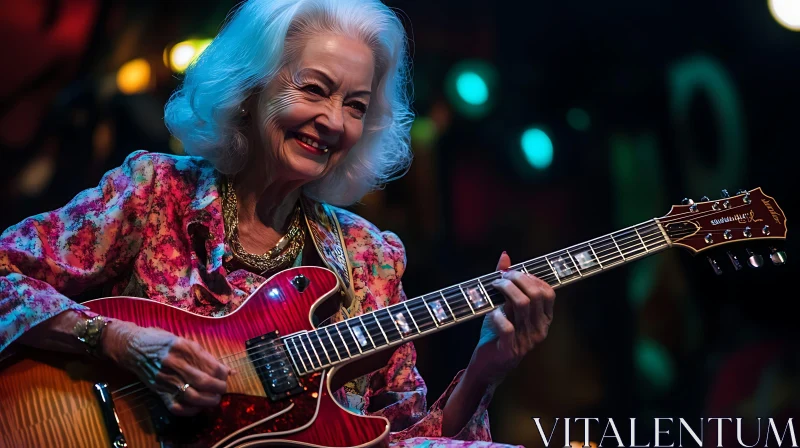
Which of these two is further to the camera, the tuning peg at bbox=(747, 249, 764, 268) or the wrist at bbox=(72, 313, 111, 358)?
the tuning peg at bbox=(747, 249, 764, 268)

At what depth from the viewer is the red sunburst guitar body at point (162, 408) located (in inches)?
55.4

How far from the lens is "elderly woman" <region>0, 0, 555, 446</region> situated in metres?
1.64

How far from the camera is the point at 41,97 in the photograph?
89.7 inches

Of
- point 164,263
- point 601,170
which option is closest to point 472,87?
point 601,170

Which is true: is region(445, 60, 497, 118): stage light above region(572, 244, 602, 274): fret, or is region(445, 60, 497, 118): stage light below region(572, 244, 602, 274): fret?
above

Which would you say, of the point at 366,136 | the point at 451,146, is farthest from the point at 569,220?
the point at 366,136

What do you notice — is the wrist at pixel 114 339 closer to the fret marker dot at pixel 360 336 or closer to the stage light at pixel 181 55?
the fret marker dot at pixel 360 336

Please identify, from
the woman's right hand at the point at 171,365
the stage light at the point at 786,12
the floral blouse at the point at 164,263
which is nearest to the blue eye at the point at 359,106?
the floral blouse at the point at 164,263

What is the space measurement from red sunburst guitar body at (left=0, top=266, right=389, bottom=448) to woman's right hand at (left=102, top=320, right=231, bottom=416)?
4 cm

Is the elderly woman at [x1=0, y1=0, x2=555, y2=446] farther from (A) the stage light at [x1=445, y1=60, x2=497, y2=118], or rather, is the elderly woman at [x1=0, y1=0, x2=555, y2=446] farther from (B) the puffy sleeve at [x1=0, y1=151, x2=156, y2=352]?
(A) the stage light at [x1=445, y1=60, x2=497, y2=118]

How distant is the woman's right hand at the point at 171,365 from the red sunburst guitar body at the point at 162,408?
0.13 ft

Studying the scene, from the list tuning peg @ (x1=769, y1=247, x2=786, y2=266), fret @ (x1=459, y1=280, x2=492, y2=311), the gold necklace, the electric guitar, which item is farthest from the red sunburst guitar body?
tuning peg @ (x1=769, y1=247, x2=786, y2=266)

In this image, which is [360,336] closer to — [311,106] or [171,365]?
[171,365]

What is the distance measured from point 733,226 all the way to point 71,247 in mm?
1503
